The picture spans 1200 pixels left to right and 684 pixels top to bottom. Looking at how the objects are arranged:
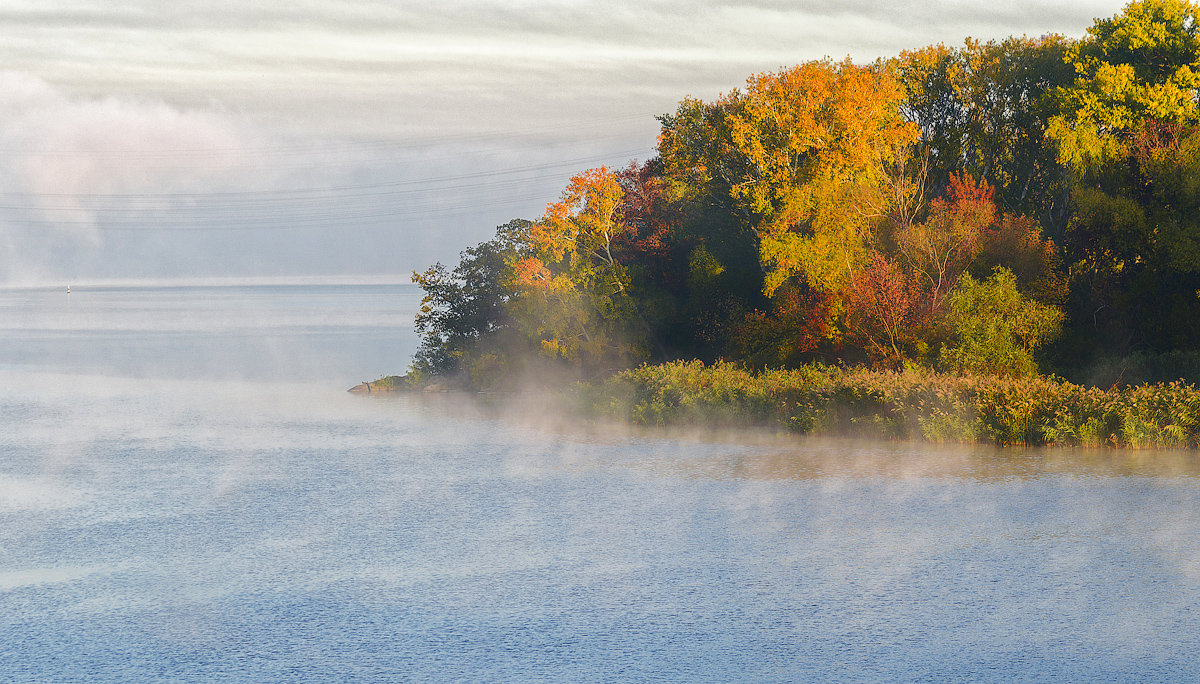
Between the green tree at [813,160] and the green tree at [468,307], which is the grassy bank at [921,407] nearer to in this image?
the green tree at [813,160]

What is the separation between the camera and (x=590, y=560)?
15.5m

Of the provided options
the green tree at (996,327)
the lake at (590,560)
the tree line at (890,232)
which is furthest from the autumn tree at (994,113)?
the lake at (590,560)

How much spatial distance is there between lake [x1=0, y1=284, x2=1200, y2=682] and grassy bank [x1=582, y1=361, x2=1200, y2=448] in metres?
1.23

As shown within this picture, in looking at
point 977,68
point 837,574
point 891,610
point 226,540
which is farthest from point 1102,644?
point 977,68

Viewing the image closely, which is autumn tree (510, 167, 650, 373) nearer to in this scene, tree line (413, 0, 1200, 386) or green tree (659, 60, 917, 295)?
tree line (413, 0, 1200, 386)

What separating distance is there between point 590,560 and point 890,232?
91.1 ft

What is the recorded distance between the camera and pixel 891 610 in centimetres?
1299

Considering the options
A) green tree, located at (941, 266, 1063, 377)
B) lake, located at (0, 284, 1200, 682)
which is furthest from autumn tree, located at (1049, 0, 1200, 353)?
lake, located at (0, 284, 1200, 682)

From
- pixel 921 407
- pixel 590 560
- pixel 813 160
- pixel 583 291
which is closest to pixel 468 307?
pixel 583 291

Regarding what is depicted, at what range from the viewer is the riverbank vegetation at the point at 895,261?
32.8 metres

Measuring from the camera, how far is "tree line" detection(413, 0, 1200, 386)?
3691cm

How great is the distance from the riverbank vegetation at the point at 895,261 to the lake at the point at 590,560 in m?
3.54

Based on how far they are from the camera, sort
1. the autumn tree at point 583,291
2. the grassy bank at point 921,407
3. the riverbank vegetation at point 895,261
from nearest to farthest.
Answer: the grassy bank at point 921,407, the riverbank vegetation at point 895,261, the autumn tree at point 583,291

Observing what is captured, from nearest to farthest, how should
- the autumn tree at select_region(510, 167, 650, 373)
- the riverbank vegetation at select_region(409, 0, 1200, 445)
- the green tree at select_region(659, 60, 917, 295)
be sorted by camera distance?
the riverbank vegetation at select_region(409, 0, 1200, 445) < the green tree at select_region(659, 60, 917, 295) < the autumn tree at select_region(510, 167, 650, 373)
